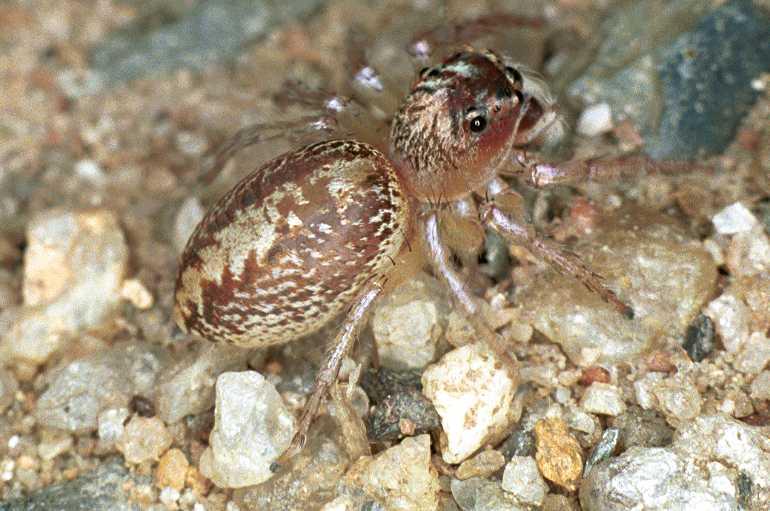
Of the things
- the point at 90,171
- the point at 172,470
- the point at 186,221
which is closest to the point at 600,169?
the point at 186,221

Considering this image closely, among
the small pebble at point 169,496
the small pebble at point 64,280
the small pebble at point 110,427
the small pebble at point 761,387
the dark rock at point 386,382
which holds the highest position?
the small pebble at point 64,280

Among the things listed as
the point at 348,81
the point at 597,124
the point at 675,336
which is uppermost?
the point at 348,81

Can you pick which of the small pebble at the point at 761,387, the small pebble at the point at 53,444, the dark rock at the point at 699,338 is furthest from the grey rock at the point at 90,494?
the small pebble at the point at 761,387

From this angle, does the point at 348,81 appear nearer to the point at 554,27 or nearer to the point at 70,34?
the point at 554,27

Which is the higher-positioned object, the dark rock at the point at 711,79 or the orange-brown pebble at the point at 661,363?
the dark rock at the point at 711,79

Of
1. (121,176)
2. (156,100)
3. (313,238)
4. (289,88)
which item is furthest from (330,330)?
(156,100)

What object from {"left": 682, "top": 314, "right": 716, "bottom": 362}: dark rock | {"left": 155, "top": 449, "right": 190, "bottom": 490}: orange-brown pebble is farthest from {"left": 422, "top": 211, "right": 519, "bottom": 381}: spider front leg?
{"left": 155, "top": 449, "right": 190, "bottom": 490}: orange-brown pebble

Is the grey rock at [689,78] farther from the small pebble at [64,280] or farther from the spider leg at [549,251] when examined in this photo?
the small pebble at [64,280]
